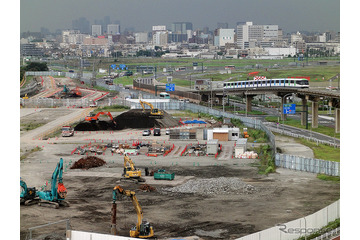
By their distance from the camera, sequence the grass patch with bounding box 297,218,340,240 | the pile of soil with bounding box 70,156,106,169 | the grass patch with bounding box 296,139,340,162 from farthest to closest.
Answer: the grass patch with bounding box 296,139,340,162
the pile of soil with bounding box 70,156,106,169
the grass patch with bounding box 297,218,340,240

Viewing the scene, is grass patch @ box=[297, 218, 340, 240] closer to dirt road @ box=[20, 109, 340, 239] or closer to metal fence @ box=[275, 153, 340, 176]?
dirt road @ box=[20, 109, 340, 239]

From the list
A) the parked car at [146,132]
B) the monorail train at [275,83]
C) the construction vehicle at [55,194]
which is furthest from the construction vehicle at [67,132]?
the monorail train at [275,83]

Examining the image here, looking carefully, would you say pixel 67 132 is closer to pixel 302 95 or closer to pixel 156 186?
pixel 156 186

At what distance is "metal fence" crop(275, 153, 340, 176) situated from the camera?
58500mm

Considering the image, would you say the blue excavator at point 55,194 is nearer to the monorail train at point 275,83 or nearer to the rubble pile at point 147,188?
the rubble pile at point 147,188

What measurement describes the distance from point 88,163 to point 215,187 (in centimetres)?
1639

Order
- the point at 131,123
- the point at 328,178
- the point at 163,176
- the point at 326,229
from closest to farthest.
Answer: the point at 326,229 → the point at 328,178 → the point at 163,176 → the point at 131,123

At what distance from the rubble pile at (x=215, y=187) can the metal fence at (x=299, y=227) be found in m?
12.5

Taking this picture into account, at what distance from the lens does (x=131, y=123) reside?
316 feet

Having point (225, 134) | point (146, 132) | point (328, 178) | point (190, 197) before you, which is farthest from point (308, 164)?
point (146, 132)

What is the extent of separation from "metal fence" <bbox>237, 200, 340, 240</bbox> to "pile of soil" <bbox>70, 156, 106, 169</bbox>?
97.6 feet

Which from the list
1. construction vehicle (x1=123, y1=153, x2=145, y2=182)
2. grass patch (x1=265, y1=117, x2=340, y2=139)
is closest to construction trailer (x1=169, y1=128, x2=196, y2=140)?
grass patch (x1=265, y1=117, x2=340, y2=139)
